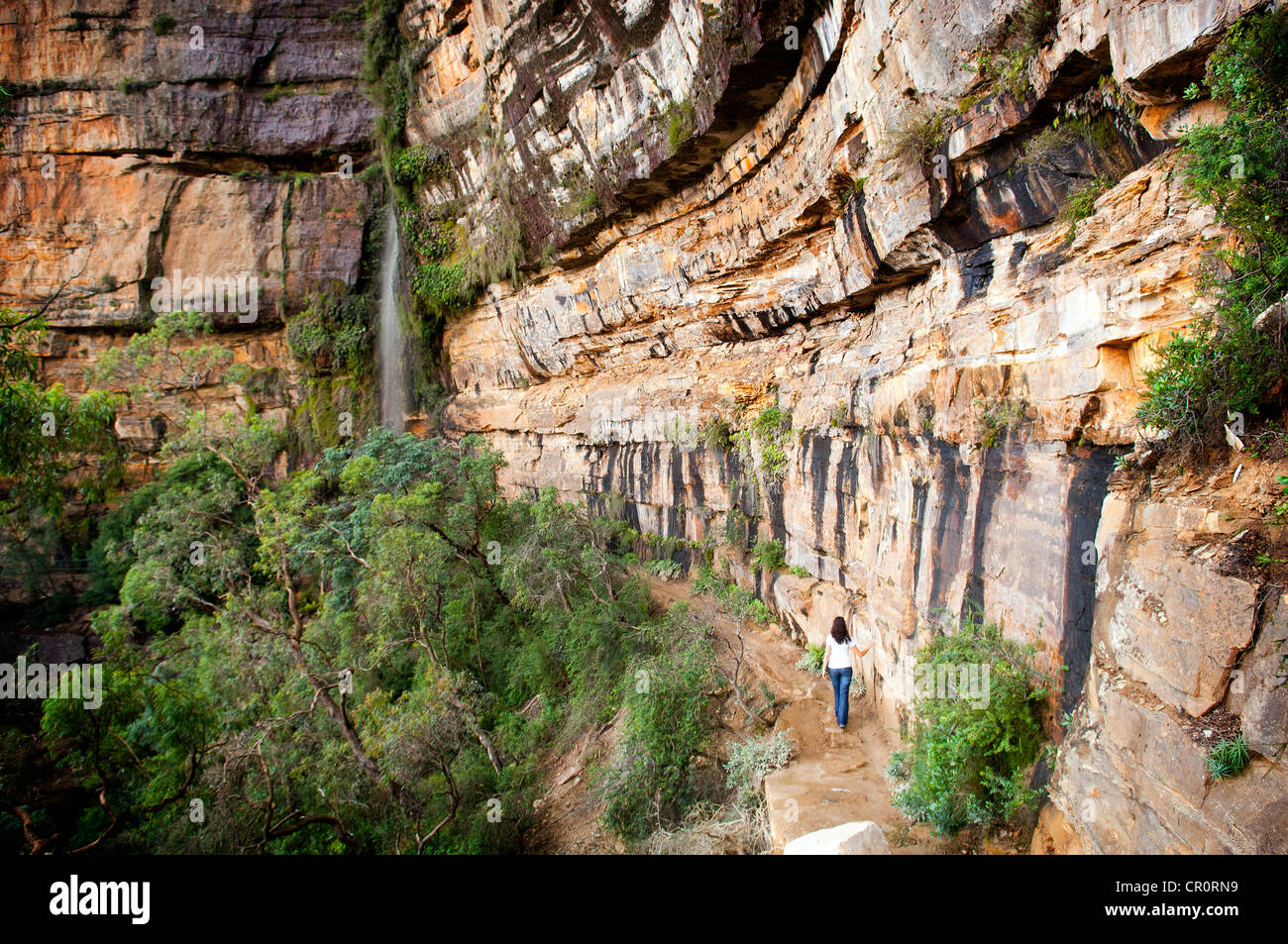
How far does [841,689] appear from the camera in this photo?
630 centimetres

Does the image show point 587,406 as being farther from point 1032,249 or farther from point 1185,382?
point 1185,382

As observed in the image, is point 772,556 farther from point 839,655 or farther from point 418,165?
point 418,165

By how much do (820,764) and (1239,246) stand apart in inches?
201

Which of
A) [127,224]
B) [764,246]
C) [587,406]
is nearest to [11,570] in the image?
[127,224]

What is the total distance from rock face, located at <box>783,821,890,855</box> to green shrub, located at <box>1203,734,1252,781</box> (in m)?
1.95

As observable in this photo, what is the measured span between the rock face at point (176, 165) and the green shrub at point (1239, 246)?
22.0 meters

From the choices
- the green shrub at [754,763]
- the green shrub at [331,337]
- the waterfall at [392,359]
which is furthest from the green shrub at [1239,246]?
the green shrub at [331,337]

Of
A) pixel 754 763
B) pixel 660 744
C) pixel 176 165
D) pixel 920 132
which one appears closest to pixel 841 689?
pixel 754 763

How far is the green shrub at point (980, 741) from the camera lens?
4242 mm

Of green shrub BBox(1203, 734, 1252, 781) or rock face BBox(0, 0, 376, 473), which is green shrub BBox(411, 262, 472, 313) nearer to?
rock face BBox(0, 0, 376, 473)

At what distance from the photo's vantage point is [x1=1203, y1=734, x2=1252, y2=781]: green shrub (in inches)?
110

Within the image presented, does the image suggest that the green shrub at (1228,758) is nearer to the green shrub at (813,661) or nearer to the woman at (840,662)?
the woman at (840,662)

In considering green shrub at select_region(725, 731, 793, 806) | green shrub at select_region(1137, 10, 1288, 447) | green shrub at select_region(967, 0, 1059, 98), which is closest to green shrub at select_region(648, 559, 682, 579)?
green shrub at select_region(725, 731, 793, 806)

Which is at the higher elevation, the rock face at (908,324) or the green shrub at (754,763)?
the rock face at (908,324)
